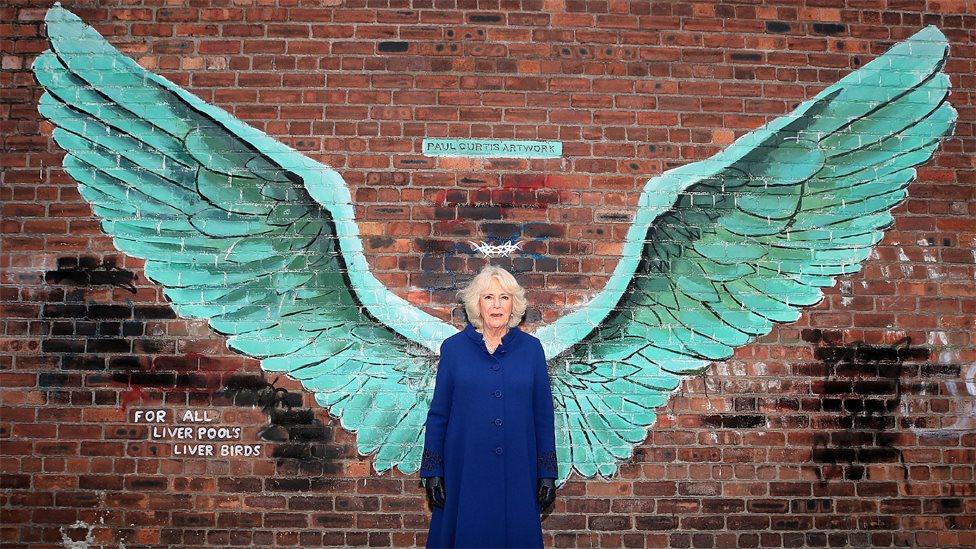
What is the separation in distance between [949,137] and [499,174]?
248 cm

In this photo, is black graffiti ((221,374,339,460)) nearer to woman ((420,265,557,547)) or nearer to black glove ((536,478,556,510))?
woman ((420,265,557,547))

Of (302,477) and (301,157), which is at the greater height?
(301,157)

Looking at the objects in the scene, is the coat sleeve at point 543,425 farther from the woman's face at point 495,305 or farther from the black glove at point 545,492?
the woman's face at point 495,305

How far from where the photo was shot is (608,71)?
12.9ft

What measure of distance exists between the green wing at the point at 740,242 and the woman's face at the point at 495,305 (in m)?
0.63

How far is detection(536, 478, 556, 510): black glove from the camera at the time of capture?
3.08 meters

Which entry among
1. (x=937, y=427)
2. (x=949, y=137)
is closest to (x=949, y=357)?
(x=937, y=427)

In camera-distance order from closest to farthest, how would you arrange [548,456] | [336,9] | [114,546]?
[548,456], [114,546], [336,9]

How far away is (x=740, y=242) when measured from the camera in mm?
3830

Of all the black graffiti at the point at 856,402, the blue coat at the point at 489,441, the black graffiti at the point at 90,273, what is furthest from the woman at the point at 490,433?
the black graffiti at the point at 90,273

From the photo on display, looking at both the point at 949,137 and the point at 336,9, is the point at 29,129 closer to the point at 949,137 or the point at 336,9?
the point at 336,9

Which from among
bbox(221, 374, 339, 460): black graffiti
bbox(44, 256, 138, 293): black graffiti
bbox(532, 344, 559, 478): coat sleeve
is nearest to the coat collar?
bbox(532, 344, 559, 478): coat sleeve

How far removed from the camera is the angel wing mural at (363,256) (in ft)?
12.2

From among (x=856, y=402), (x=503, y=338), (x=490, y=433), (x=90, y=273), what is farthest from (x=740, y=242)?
(x=90, y=273)
